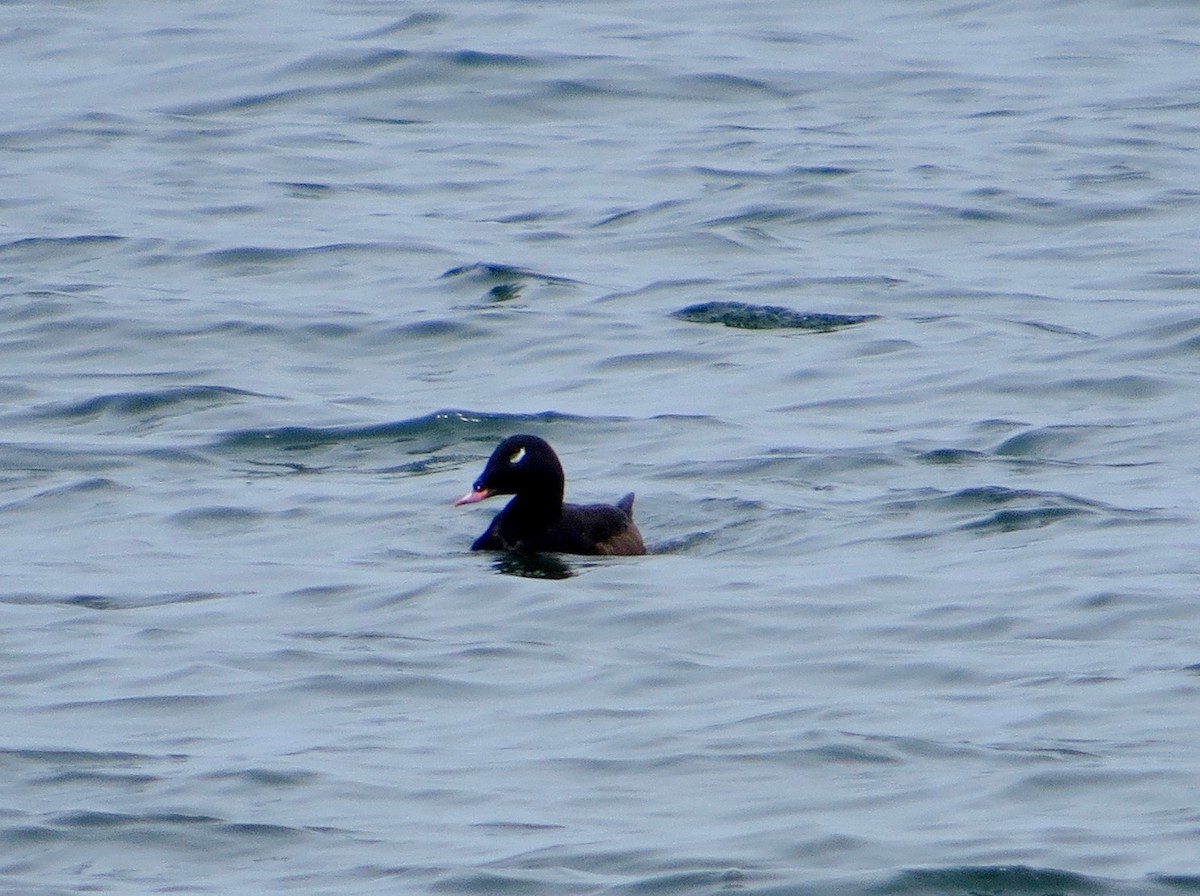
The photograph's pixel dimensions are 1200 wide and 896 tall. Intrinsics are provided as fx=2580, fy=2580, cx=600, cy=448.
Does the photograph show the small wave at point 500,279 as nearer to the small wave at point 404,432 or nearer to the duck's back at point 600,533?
the small wave at point 404,432

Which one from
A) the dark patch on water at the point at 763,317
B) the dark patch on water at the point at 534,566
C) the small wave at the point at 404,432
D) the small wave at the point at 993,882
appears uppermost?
the small wave at the point at 993,882

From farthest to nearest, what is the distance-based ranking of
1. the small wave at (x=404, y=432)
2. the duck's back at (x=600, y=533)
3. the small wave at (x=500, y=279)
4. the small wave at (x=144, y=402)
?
1. the small wave at (x=500, y=279)
2. the small wave at (x=144, y=402)
3. the small wave at (x=404, y=432)
4. the duck's back at (x=600, y=533)

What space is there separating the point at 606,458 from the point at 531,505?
1.42m

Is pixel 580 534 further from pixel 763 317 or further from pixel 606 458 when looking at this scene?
pixel 763 317

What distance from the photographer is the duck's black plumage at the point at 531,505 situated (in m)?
11.0

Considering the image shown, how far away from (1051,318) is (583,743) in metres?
7.72

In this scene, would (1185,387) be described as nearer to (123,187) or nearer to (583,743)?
(583,743)

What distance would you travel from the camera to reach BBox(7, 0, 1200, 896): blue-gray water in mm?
7062

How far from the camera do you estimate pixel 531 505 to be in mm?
11203

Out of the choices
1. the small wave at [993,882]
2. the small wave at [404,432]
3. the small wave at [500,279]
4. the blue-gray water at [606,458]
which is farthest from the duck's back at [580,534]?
the small wave at [500,279]

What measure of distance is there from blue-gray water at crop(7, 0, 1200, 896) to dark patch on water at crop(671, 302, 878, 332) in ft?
0.31

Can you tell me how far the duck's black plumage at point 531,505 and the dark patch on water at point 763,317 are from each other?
12.7ft

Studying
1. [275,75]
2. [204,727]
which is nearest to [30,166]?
[275,75]

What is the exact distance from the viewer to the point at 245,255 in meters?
17.2
